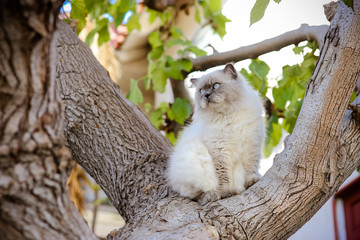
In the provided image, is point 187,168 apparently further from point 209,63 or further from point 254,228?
point 209,63

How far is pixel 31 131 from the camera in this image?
3.61 feet

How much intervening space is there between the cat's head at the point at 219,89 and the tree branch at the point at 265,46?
0.70ft

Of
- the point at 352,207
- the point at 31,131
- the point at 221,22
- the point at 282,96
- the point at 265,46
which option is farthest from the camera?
the point at 352,207

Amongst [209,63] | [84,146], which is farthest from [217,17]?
[84,146]

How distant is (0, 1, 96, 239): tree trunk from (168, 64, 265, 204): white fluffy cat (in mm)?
912

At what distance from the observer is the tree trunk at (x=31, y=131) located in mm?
1007

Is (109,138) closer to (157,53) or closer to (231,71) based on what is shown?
(231,71)

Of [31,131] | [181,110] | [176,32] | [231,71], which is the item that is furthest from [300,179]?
[176,32]

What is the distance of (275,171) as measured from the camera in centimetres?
179

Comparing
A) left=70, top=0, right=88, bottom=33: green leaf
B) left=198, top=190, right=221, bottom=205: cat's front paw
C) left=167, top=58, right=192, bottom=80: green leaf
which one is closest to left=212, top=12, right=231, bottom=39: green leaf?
left=167, top=58, right=192, bottom=80: green leaf

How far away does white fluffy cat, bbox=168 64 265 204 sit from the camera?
2047 millimetres

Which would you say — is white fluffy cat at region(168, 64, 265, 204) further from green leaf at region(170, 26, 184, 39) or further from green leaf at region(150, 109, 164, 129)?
green leaf at region(170, 26, 184, 39)

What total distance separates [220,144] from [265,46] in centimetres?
83

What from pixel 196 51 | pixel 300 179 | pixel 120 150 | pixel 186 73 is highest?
pixel 196 51
